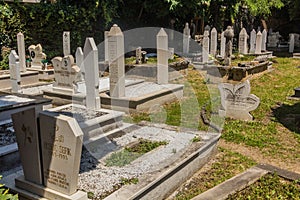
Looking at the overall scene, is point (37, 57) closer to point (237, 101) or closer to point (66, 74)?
point (66, 74)

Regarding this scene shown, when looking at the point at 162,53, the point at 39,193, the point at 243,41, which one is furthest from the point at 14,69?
the point at 243,41

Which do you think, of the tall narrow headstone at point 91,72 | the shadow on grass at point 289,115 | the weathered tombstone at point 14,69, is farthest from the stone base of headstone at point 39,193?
the weathered tombstone at point 14,69

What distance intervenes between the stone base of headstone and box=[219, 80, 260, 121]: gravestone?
517 cm

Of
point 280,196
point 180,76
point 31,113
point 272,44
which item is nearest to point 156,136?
point 280,196

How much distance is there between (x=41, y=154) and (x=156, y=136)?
2.90 meters

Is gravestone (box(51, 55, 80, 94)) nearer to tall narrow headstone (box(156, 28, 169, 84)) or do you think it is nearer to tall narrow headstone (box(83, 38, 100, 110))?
tall narrow headstone (box(83, 38, 100, 110))

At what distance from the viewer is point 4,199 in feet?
8.16

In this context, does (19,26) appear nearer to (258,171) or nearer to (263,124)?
(263,124)

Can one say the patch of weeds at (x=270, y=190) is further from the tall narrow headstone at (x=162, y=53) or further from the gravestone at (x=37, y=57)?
the gravestone at (x=37, y=57)

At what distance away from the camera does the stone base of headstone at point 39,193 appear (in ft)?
12.8

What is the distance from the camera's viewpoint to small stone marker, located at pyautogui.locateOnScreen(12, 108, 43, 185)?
3.97 m

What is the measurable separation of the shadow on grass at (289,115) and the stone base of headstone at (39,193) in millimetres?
5358

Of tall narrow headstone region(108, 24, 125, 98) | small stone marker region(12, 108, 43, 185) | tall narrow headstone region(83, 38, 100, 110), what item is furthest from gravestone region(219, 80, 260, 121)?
small stone marker region(12, 108, 43, 185)

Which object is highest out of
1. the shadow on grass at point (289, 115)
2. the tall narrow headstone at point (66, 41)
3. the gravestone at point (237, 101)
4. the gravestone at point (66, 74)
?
the tall narrow headstone at point (66, 41)
